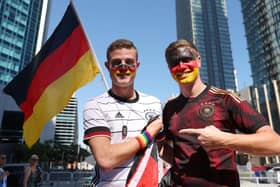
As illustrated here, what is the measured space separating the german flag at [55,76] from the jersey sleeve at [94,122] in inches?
132

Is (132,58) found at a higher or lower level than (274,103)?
lower

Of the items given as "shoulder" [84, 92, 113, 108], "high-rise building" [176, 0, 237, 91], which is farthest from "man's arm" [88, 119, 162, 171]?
"high-rise building" [176, 0, 237, 91]

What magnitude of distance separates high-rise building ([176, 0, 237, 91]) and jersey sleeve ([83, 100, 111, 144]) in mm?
139342

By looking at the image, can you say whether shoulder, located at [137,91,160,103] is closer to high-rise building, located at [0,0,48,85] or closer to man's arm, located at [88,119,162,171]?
man's arm, located at [88,119,162,171]

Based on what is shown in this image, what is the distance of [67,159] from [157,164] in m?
74.5

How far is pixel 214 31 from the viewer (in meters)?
151

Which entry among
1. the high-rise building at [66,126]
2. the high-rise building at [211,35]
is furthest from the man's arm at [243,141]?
the high-rise building at [211,35]

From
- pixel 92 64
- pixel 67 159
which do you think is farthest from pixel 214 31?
pixel 92 64

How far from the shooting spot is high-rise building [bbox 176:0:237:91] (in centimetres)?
14077

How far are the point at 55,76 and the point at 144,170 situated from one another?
4362 millimetres

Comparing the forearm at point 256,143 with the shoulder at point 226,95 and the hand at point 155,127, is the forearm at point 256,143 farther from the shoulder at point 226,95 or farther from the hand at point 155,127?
the hand at point 155,127

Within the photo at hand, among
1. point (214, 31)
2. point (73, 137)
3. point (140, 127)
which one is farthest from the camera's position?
point (214, 31)

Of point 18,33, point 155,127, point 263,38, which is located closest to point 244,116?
point 155,127

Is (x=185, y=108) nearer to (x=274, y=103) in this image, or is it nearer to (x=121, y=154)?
(x=121, y=154)
